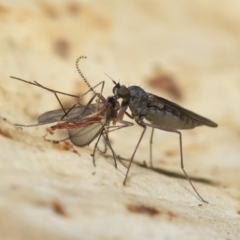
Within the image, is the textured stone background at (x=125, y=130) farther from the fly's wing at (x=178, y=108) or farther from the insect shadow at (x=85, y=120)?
the fly's wing at (x=178, y=108)

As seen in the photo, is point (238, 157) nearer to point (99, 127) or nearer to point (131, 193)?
point (99, 127)

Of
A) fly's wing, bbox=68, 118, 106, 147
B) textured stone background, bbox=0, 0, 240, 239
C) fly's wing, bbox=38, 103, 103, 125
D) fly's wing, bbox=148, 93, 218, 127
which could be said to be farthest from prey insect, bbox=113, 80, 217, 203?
fly's wing, bbox=68, 118, 106, 147

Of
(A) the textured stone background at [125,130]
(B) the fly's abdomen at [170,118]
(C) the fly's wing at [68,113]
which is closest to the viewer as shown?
(A) the textured stone background at [125,130]

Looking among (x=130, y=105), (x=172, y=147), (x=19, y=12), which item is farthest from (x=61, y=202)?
(x=19, y=12)

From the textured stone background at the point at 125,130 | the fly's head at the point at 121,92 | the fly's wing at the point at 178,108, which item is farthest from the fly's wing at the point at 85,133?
the fly's wing at the point at 178,108

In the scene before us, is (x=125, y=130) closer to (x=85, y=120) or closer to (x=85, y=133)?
(x=85, y=120)
